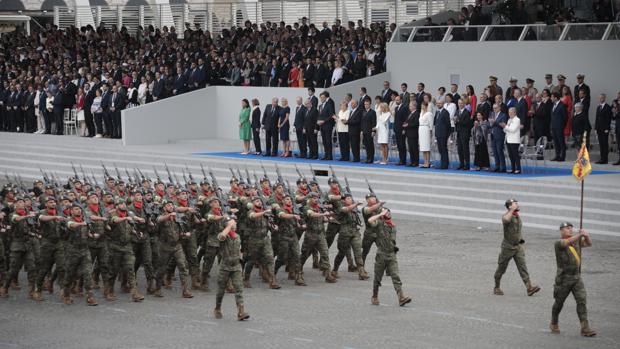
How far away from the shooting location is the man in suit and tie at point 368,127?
95.9 ft

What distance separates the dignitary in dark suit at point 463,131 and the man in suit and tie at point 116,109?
1172 centimetres

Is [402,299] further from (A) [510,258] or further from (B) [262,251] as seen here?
(B) [262,251]

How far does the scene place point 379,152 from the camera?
31.2 metres

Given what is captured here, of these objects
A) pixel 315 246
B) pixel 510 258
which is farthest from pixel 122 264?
pixel 510 258

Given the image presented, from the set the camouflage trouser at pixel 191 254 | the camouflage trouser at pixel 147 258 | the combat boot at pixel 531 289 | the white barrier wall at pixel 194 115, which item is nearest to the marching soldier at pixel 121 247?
the camouflage trouser at pixel 147 258

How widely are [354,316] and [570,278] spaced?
2995 mm

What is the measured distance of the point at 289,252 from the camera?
20.1 m

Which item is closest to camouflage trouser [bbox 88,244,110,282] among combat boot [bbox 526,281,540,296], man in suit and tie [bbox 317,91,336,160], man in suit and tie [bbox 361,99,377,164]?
combat boot [bbox 526,281,540,296]

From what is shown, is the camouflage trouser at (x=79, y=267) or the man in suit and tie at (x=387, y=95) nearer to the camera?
the camouflage trouser at (x=79, y=267)

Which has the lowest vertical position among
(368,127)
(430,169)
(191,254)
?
(191,254)

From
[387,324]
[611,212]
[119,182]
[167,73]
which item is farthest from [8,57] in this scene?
[387,324]

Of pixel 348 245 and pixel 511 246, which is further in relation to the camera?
pixel 348 245

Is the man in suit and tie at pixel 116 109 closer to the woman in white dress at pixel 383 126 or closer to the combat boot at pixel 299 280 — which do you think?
the woman in white dress at pixel 383 126

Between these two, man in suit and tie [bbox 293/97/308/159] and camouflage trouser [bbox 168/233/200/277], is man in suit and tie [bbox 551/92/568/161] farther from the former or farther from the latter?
camouflage trouser [bbox 168/233/200/277]
